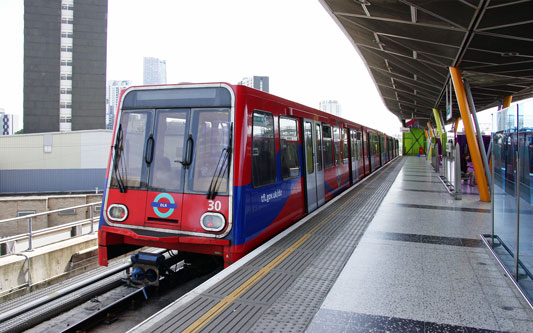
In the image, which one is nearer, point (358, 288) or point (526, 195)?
point (526, 195)

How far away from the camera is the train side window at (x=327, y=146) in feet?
33.2

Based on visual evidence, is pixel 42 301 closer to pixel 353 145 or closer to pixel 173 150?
pixel 173 150

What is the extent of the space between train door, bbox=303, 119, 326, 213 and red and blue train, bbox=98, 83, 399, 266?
2179 millimetres

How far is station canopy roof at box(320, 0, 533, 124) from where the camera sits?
9531mm

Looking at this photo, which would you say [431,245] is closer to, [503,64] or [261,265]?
[261,265]

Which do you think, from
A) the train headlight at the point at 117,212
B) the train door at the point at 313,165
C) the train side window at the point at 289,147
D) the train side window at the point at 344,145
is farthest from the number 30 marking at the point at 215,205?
the train side window at the point at 344,145

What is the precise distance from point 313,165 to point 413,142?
183 feet

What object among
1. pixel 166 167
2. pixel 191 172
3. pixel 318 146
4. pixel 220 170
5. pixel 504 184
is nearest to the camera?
pixel 504 184

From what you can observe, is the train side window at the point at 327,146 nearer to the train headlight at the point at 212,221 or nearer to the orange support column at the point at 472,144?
the orange support column at the point at 472,144

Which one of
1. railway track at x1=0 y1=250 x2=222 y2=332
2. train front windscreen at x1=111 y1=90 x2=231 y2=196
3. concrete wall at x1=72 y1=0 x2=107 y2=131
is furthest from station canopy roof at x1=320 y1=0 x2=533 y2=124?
concrete wall at x1=72 y1=0 x2=107 y2=131

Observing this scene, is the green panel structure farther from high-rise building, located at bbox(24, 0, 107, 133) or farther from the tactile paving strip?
the tactile paving strip

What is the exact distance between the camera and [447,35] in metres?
11.3

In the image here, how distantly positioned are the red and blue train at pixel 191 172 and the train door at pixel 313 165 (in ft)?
7.15

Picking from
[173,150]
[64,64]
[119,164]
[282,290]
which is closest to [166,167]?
[173,150]
